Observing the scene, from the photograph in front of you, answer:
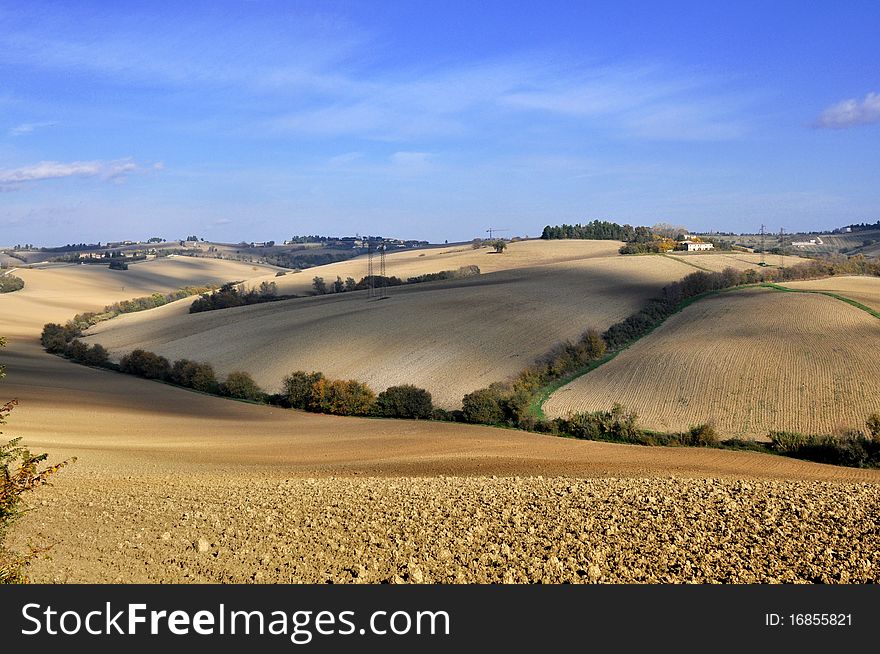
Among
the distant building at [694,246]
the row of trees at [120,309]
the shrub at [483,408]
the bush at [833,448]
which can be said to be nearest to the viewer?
the bush at [833,448]

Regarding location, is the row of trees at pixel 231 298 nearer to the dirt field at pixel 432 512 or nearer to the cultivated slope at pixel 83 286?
the cultivated slope at pixel 83 286

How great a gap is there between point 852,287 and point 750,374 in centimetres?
3468

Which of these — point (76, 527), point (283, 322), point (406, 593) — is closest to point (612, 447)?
point (76, 527)

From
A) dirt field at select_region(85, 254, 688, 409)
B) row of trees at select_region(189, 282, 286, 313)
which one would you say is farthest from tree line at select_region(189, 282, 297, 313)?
dirt field at select_region(85, 254, 688, 409)

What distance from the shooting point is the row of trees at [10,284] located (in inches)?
5605

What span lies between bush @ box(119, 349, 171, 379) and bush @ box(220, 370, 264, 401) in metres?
9.23

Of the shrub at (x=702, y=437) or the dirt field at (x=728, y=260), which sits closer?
the shrub at (x=702, y=437)

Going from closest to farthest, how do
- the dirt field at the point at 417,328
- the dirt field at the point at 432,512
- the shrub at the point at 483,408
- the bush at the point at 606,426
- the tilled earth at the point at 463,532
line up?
the tilled earth at the point at 463,532 → the dirt field at the point at 432,512 → the bush at the point at 606,426 → the shrub at the point at 483,408 → the dirt field at the point at 417,328

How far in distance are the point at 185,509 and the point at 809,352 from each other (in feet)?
138

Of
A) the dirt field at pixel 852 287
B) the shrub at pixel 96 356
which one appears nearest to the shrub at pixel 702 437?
the dirt field at pixel 852 287

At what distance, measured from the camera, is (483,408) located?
45781 millimetres

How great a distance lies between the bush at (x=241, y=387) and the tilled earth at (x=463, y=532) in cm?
3057

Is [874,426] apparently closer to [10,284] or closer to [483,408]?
[483,408]

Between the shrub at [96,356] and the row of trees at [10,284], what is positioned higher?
the row of trees at [10,284]
